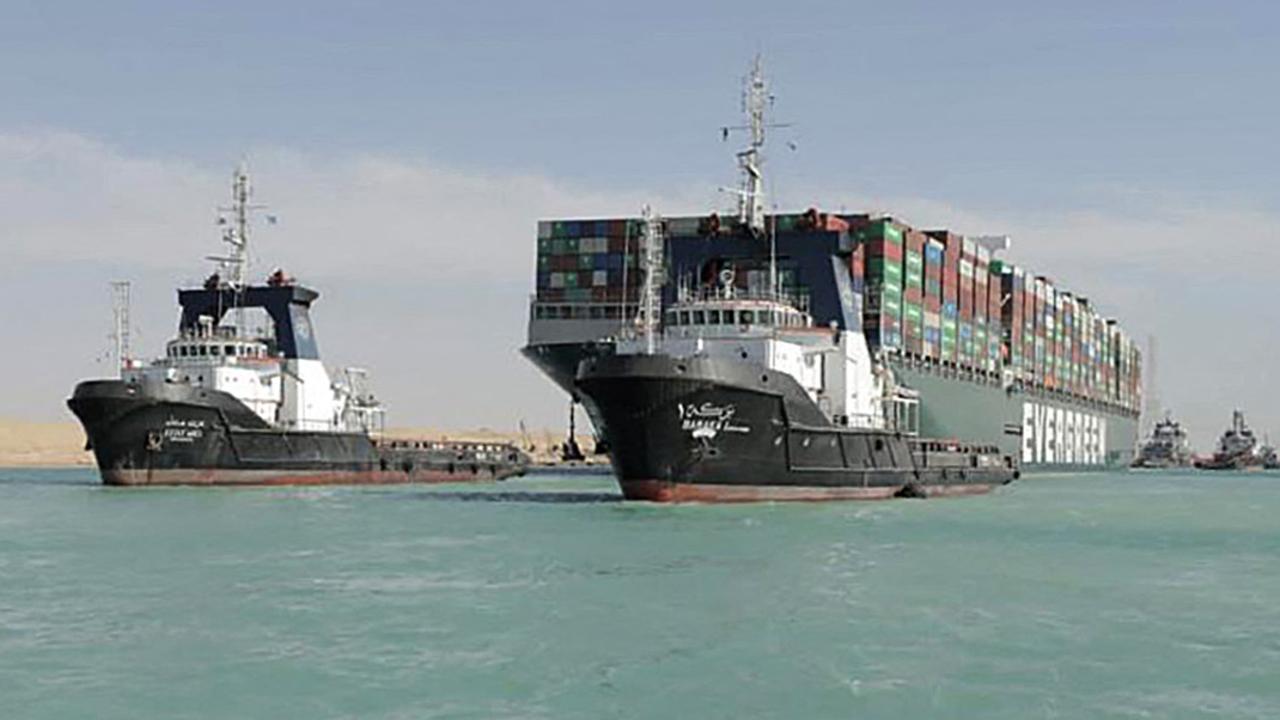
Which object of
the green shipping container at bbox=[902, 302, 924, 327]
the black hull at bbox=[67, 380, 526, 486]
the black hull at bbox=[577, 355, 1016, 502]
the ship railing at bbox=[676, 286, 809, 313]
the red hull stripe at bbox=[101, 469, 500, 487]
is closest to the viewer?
the black hull at bbox=[577, 355, 1016, 502]

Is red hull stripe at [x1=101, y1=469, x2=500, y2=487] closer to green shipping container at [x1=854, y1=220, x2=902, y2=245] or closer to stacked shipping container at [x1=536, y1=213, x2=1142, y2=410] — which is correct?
stacked shipping container at [x1=536, y1=213, x2=1142, y2=410]

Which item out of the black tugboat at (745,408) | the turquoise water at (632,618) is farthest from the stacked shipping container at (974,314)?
the turquoise water at (632,618)

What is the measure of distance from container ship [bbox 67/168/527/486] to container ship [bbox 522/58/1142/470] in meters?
9.53

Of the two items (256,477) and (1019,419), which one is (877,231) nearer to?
(1019,419)

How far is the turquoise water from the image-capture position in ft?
53.5

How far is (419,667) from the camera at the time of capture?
17625mm

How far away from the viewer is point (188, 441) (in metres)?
52.8

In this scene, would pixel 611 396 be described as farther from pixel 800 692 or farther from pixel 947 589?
pixel 800 692

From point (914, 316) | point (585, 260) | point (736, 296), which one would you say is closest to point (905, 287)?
point (914, 316)

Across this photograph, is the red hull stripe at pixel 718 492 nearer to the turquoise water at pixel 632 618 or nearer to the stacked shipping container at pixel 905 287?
the turquoise water at pixel 632 618

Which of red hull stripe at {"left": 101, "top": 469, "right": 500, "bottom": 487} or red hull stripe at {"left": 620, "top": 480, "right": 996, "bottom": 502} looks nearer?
red hull stripe at {"left": 620, "top": 480, "right": 996, "bottom": 502}

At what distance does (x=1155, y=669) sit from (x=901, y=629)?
11.9 feet

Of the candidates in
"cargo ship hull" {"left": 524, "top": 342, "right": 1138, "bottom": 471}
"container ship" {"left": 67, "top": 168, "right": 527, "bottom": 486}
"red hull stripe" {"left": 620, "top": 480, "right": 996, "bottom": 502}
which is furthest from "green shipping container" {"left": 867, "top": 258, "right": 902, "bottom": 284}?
"red hull stripe" {"left": 620, "top": 480, "right": 996, "bottom": 502}

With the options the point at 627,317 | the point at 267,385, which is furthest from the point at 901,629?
the point at 627,317
